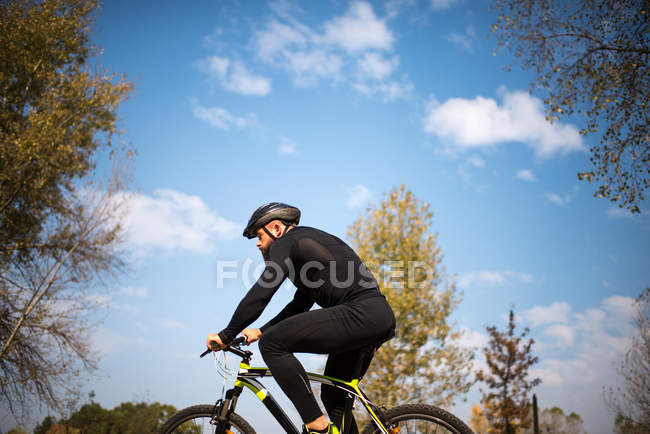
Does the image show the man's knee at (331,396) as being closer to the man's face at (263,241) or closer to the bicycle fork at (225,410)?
the bicycle fork at (225,410)

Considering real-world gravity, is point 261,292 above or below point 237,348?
above

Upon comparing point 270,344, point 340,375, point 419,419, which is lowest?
point 419,419

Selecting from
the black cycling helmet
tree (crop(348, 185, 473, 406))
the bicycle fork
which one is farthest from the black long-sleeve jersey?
tree (crop(348, 185, 473, 406))

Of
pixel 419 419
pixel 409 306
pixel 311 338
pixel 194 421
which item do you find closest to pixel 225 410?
pixel 194 421

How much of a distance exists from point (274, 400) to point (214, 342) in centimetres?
64

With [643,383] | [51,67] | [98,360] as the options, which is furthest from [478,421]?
[51,67]

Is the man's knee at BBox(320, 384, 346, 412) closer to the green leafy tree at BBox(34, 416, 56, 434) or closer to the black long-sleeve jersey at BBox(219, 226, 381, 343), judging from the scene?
the black long-sleeve jersey at BBox(219, 226, 381, 343)

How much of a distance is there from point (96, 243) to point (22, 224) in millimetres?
2372

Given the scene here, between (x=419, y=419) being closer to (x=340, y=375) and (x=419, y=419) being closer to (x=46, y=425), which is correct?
(x=340, y=375)

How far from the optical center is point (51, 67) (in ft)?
51.8

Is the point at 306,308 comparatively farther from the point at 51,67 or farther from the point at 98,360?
the point at 51,67

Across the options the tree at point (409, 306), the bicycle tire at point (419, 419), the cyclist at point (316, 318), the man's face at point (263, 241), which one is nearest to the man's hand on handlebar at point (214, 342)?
the cyclist at point (316, 318)

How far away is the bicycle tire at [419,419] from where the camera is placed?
3.12 metres

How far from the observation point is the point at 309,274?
10.3 feet
